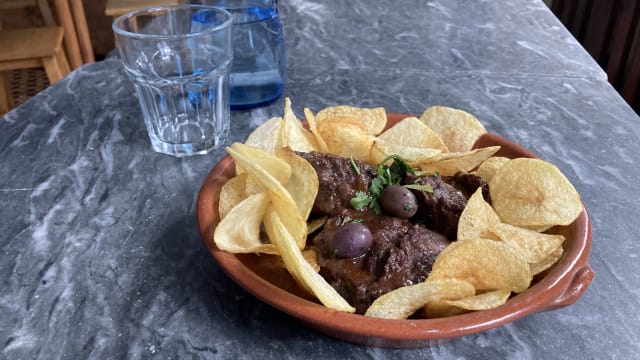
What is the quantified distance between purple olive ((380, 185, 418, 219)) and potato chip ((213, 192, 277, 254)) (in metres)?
0.16

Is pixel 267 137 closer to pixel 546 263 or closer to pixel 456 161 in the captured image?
pixel 456 161

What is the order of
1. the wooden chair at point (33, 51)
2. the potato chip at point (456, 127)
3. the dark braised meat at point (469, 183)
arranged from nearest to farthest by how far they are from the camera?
the dark braised meat at point (469, 183) < the potato chip at point (456, 127) < the wooden chair at point (33, 51)

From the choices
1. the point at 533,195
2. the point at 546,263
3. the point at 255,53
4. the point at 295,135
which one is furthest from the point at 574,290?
the point at 255,53

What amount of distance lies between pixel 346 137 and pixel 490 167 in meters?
0.22

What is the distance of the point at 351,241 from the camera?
2.35ft

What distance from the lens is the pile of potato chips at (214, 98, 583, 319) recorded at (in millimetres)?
657

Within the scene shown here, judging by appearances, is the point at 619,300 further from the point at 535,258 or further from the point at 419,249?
the point at 419,249

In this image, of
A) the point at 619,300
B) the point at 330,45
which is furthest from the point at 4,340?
the point at 330,45

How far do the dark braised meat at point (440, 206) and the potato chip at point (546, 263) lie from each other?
111 mm

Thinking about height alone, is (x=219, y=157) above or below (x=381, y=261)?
below

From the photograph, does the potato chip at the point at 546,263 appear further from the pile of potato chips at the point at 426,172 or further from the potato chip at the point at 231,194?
the potato chip at the point at 231,194

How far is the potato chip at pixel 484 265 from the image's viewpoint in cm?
66

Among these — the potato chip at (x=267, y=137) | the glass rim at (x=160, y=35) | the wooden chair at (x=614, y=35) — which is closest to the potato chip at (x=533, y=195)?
the potato chip at (x=267, y=137)

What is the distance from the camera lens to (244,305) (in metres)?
0.78
